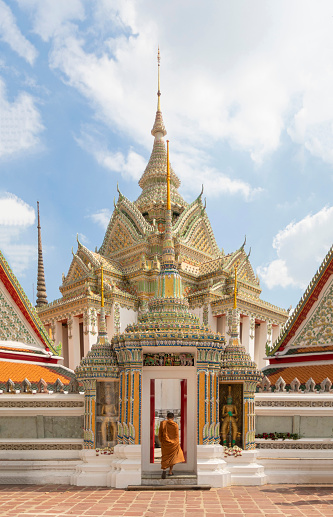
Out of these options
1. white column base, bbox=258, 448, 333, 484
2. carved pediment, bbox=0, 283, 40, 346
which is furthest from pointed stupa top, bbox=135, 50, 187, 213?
white column base, bbox=258, 448, 333, 484

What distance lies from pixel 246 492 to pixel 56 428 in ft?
12.2

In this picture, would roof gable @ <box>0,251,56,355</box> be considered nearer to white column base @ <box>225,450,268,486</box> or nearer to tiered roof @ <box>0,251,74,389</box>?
tiered roof @ <box>0,251,74,389</box>

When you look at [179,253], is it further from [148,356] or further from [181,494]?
[181,494]

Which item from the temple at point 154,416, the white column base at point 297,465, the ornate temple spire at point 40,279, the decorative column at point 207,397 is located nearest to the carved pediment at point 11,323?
the temple at point 154,416

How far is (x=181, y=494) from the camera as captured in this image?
7.93 m

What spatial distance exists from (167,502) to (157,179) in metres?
22.9

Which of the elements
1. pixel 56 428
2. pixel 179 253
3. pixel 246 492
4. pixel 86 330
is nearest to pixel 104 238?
pixel 179 253

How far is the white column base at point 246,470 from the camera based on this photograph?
29.0ft

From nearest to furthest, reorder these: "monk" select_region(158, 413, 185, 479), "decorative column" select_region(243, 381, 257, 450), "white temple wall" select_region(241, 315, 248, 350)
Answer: "monk" select_region(158, 413, 185, 479) < "decorative column" select_region(243, 381, 257, 450) < "white temple wall" select_region(241, 315, 248, 350)

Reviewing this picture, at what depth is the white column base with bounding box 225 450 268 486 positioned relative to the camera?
885 cm

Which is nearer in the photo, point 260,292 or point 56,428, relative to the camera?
point 56,428

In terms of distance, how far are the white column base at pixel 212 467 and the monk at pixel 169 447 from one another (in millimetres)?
Answer: 394

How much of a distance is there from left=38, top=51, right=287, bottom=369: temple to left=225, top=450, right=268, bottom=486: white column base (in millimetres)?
11983

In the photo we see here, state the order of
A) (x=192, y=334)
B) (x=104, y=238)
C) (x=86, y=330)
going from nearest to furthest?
(x=192, y=334) < (x=86, y=330) < (x=104, y=238)
